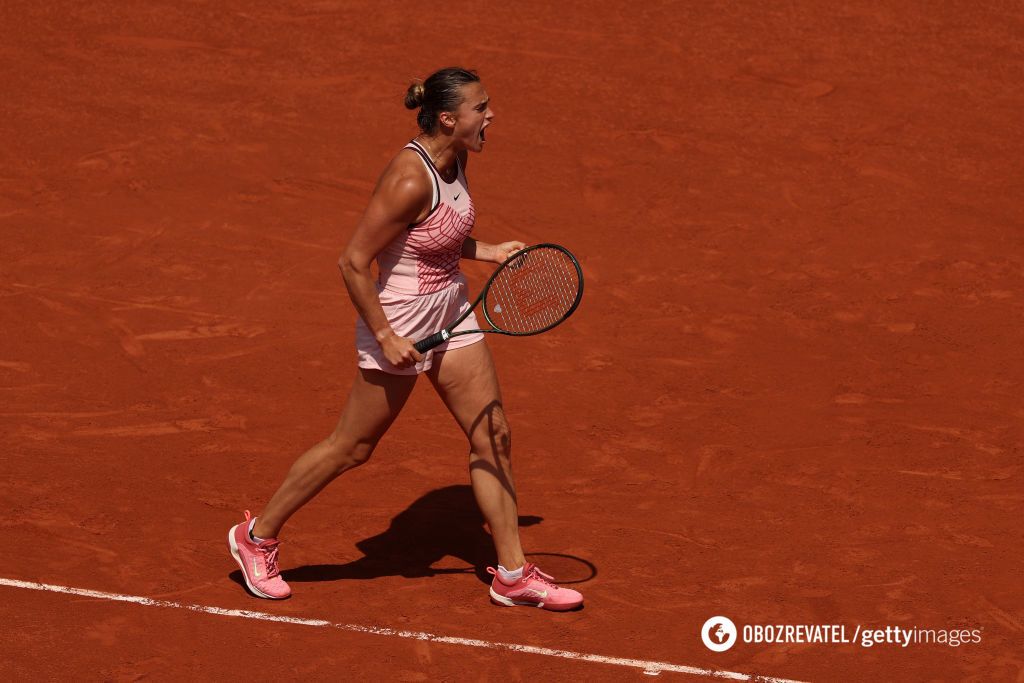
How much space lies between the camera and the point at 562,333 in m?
9.58

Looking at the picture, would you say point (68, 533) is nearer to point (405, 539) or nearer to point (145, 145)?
point (405, 539)

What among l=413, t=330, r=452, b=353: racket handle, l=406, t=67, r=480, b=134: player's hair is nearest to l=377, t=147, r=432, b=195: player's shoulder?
l=406, t=67, r=480, b=134: player's hair

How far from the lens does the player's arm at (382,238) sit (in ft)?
19.6

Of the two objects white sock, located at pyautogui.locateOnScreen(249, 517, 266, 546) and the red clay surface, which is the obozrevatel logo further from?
white sock, located at pyautogui.locateOnScreen(249, 517, 266, 546)

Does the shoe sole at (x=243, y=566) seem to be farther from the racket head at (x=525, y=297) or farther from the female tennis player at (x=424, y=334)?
the racket head at (x=525, y=297)

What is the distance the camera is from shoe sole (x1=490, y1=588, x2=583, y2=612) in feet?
21.1

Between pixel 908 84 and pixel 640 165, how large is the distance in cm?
298

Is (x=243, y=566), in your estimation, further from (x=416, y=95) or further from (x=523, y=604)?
(x=416, y=95)

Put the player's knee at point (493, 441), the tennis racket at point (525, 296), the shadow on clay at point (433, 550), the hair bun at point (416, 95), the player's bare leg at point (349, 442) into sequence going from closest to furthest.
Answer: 1. the hair bun at point (416, 95)
2. the player's bare leg at point (349, 442)
3. the player's knee at point (493, 441)
4. the tennis racket at point (525, 296)
5. the shadow on clay at point (433, 550)

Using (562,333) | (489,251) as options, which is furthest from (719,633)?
(562,333)

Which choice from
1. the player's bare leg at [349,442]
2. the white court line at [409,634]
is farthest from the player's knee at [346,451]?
the white court line at [409,634]

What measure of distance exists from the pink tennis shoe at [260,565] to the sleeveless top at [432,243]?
1.27 metres

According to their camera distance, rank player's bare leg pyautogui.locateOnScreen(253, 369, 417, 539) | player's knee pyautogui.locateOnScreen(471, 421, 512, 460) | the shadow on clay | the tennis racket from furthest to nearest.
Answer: the shadow on clay < the tennis racket < player's knee pyautogui.locateOnScreen(471, 421, 512, 460) < player's bare leg pyautogui.locateOnScreen(253, 369, 417, 539)

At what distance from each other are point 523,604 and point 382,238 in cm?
177
